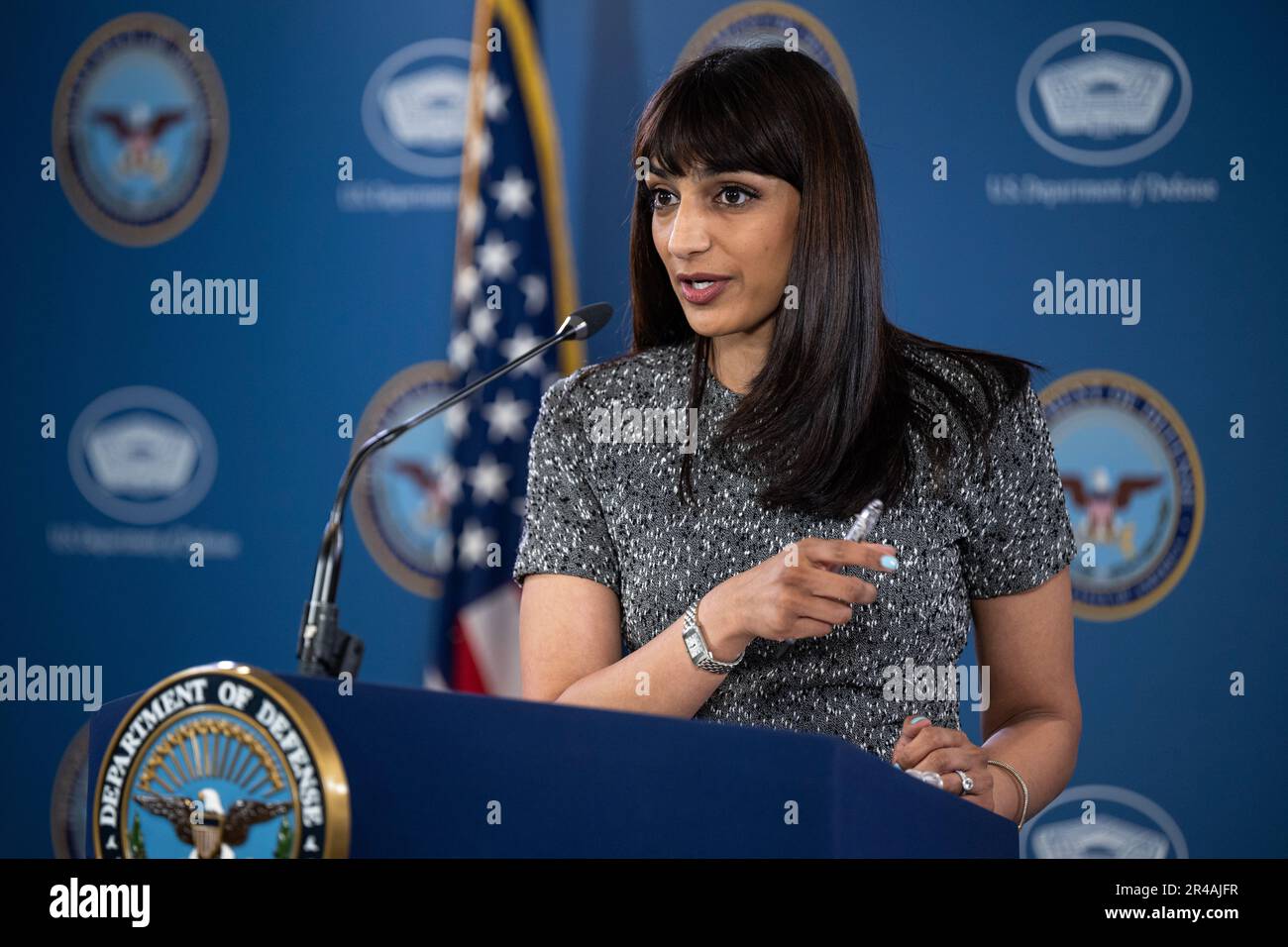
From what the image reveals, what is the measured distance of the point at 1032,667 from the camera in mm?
1735

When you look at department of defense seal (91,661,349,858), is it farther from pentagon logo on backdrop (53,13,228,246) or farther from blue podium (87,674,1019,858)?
pentagon logo on backdrop (53,13,228,246)

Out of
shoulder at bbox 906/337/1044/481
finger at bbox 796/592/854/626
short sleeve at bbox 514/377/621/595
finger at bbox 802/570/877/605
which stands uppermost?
shoulder at bbox 906/337/1044/481

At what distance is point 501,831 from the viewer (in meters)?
0.97

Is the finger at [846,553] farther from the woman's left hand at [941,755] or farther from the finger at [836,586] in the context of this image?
the woman's left hand at [941,755]

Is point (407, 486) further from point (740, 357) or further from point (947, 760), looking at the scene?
point (947, 760)

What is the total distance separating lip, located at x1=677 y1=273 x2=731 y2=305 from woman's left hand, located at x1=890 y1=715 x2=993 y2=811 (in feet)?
1.84

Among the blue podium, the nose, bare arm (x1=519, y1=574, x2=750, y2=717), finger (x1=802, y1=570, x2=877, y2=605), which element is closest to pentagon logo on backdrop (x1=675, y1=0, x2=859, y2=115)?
the nose

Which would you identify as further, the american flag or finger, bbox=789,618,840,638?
the american flag

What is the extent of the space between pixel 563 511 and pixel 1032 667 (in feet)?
2.04

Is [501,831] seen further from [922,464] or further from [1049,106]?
[1049,106]

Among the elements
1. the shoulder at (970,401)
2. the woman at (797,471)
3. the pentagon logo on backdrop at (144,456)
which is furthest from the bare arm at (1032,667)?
the pentagon logo on backdrop at (144,456)

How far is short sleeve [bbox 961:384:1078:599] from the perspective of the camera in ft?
5.55

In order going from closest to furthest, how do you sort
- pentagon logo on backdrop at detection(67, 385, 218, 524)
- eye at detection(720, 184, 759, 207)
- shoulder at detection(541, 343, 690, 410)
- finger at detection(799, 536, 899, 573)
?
finger at detection(799, 536, 899, 573) < eye at detection(720, 184, 759, 207) < shoulder at detection(541, 343, 690, 410) < pentagon logo on backdrop at detection(67, 385, 218, 524)

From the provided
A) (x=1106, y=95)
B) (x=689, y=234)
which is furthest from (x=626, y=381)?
(x=1106, y=95)
